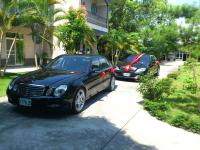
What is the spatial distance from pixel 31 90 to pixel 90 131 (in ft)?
6.08

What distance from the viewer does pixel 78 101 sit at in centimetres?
728

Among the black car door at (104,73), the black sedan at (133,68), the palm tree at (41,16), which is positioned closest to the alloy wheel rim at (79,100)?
the black car door at (104,73)

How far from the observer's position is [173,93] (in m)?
10.9

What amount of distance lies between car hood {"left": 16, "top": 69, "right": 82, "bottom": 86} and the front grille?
127mm

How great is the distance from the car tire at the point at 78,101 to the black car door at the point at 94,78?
0.52m

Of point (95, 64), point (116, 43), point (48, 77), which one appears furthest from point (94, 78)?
point (116, 43)

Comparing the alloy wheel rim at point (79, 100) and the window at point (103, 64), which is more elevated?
the window at point (103, 64)


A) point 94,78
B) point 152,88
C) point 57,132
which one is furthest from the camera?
point 152,88

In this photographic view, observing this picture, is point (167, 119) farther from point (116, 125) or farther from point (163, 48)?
point (163, 48)

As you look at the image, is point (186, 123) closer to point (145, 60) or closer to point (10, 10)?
point (145, 60)

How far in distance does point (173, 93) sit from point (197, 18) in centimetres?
380

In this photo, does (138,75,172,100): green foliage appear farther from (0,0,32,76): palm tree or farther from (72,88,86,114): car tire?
(0,0,32,76): palm tree

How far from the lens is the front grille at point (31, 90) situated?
21.7 feet

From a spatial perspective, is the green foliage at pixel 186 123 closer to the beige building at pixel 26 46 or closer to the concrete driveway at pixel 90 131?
the concrete driveway at pixel 90 131
